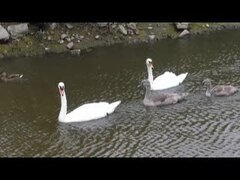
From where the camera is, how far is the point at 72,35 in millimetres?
23031

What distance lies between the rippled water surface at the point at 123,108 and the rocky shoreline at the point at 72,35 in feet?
3.27

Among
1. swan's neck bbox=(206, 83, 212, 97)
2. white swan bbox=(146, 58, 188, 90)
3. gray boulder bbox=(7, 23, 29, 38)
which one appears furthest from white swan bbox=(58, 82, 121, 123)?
gray boulder bbox=(7, 23, 29, 38)

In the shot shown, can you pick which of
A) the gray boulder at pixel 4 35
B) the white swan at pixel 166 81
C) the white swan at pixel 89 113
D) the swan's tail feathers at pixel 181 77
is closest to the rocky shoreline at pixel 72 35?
the gray boulder at pixel 4 35

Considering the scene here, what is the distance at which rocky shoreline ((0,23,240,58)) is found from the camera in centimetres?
2220

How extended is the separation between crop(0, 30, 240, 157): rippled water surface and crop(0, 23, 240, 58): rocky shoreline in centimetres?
Result: 100

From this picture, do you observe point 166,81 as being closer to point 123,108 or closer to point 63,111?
point 123,108

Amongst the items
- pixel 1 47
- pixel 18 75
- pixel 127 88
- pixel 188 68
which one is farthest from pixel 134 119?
pixel 1 47

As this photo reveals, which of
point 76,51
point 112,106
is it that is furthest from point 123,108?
point 76,51

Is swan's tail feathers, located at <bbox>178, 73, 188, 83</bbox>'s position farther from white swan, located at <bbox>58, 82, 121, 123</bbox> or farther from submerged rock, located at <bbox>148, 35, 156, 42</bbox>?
submerged rock, located at <bbox>148, 35, 156, 42</bbox>

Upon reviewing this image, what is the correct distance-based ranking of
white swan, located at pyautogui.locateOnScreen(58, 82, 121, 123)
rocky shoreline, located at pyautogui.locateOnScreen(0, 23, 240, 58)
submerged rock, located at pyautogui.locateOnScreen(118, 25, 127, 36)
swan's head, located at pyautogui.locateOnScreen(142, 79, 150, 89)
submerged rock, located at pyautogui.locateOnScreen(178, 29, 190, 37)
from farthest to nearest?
submerged rock, located at pyautogui.locateOnScreen(118, 25, 127, 36) → submerged rock, located at pyautogui.locateOnScreen(178, 29, 190, 37) → rocky shoreline, located at pyautogui.locateOnScreen(0, 23, 240, 58) → swan's head, located at pyautogui.locateOnScreen(142, 79, 150, 89) → white swan, located at pyautogui.locateOnScreen(58, 82, 121, 123)

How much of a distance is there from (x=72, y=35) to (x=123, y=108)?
A: 1040 cm

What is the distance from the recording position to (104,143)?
1083 centimetres
